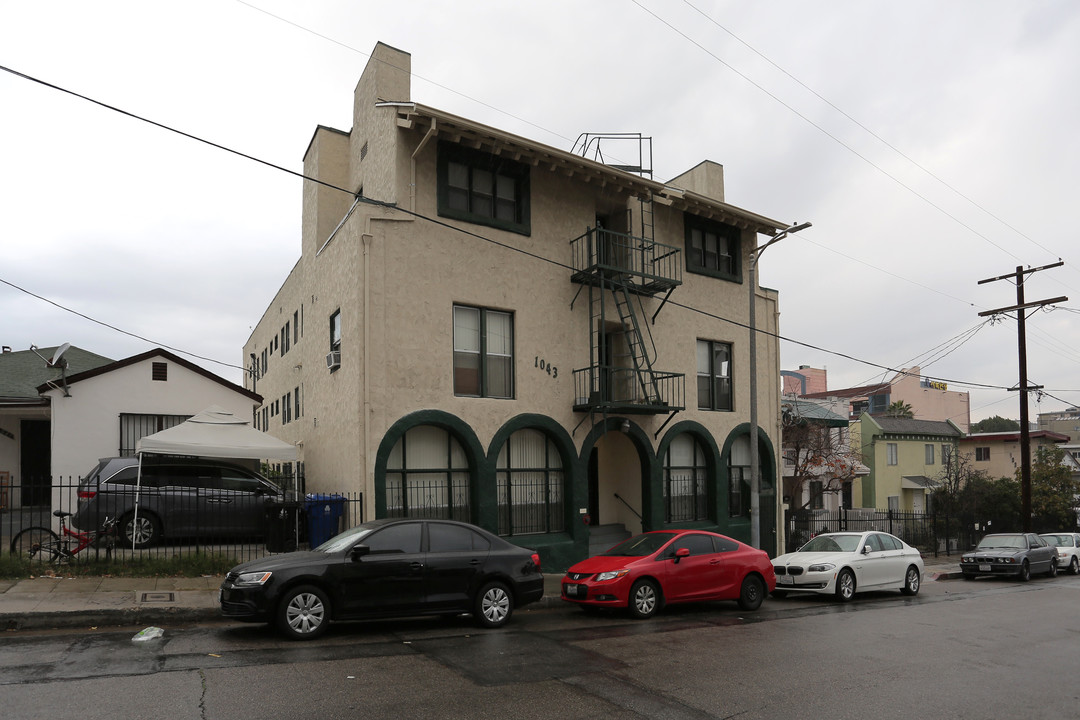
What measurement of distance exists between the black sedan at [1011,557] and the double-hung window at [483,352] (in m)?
14.3

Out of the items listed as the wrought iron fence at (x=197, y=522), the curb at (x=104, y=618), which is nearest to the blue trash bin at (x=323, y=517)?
the wrought iron fence at (x=197, y=522)

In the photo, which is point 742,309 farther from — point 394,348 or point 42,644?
point 42,644

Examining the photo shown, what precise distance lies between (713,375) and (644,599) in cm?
987

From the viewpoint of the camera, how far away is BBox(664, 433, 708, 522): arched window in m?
20.4

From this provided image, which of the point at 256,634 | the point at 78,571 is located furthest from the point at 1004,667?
the point at 78,571

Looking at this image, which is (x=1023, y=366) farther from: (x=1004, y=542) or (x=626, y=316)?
(x=626, y=316)

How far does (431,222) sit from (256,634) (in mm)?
8926

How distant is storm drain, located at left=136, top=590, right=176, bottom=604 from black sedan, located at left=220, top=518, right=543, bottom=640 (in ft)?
6.32

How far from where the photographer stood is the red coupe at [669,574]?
12.5 m

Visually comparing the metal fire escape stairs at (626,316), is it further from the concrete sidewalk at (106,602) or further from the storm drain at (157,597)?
the storm drain at (157,597)

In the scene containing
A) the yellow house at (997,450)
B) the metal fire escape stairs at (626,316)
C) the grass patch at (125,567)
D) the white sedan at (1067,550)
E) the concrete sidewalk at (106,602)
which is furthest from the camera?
the yellow house at (997,450)

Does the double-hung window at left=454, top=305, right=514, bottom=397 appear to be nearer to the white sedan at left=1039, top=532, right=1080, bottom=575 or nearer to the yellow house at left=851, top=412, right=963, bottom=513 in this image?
the white sedan at left=1039, top=532, right=1080, bottom=575

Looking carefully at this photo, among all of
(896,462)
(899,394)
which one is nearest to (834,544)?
(896,462)

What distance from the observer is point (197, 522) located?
49.2ft
